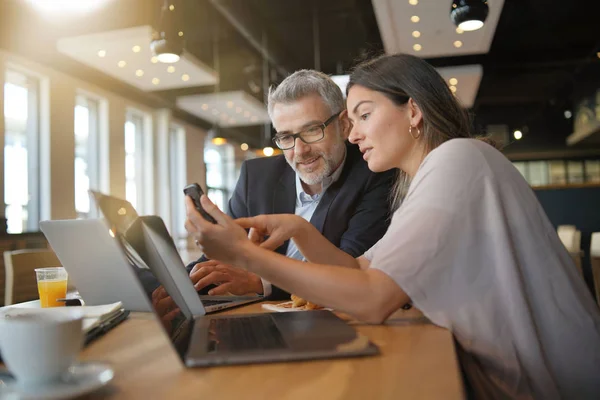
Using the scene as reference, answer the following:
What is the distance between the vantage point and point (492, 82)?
35.2 feet

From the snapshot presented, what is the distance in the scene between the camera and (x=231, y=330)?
38.4 inches

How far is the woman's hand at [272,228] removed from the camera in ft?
3.73

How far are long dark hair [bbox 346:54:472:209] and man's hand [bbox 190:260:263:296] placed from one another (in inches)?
24.8

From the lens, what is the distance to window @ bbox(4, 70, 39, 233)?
6.51 metres

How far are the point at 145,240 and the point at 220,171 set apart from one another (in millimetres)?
13266

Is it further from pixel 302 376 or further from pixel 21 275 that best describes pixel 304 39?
pixel 302 376

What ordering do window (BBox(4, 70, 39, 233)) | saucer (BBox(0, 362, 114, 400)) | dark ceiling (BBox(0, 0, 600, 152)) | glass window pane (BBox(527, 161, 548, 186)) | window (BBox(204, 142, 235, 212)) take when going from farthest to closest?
glass window pane (BBox(527, 161, 548, 186)), window (BBox(204, 142, 235, 212)), window (BBox(4, 70, 39, 233)), dark ceiling (BBox(0, 0, 600, 152)), saucer (BBox(0, 362, 114, 400))

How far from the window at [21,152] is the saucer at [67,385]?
6369 mm

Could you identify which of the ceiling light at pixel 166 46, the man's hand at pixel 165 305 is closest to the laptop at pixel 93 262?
the man's hand at pixel 165 305

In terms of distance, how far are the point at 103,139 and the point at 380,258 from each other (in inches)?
321

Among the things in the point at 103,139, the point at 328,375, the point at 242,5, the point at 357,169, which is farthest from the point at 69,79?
the point at 328,375

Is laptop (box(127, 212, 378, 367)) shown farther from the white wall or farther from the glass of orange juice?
the white wall

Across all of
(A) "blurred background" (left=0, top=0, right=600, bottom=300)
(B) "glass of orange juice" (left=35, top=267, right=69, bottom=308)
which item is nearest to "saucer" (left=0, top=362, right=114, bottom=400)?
(B) "glass of orange juice" (left=35, top=267, right=69, bottom=308)

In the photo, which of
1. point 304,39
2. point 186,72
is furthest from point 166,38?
point 304,39
